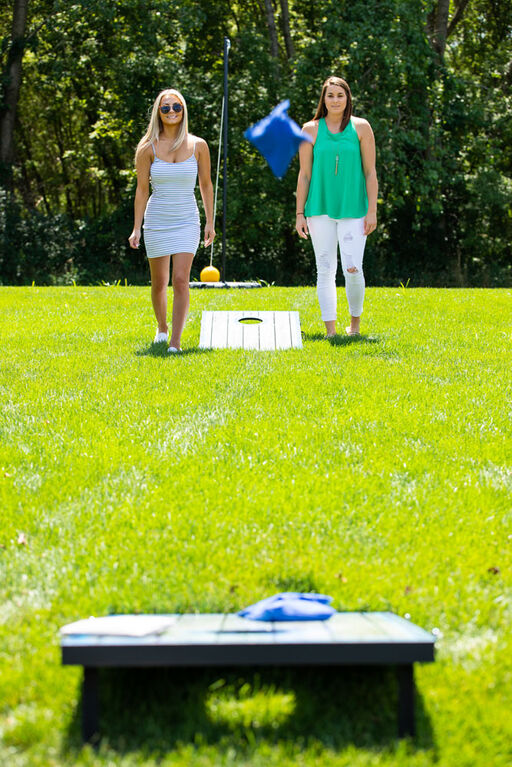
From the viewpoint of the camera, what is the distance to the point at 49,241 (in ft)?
74.5

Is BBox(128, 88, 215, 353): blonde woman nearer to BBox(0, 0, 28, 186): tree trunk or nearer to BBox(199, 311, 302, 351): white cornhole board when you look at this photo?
BBox(199, 311, 302, 351): white cornhole board

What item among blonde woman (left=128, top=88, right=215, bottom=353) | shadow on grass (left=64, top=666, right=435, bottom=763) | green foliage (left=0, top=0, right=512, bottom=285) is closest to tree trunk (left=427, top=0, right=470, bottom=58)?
green foliage (left=0, top=0, right=512, bottom=285)

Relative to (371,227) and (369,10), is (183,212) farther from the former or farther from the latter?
(369,10)

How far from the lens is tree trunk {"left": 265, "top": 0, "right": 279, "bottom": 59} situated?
78.3 feet

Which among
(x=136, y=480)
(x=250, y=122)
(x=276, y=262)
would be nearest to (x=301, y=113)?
(x=250, y=122)

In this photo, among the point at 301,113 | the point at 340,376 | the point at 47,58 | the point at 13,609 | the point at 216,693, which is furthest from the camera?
the point at 47,58

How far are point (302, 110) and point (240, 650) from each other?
864 inches

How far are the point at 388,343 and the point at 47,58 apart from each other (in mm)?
20655

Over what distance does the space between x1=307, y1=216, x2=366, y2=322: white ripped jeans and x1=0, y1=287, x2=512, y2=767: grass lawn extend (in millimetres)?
761

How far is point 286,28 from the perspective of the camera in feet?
80.7

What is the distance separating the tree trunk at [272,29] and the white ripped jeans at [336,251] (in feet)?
60.6

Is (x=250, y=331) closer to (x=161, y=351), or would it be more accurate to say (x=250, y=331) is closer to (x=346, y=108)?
(x=161, y=351)

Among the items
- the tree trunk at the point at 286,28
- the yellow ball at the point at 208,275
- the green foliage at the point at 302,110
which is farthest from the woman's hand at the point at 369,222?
the tree trunk at the point at 286,28

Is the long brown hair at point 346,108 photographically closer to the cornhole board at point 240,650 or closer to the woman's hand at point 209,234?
the woman's hand at point 209,234
